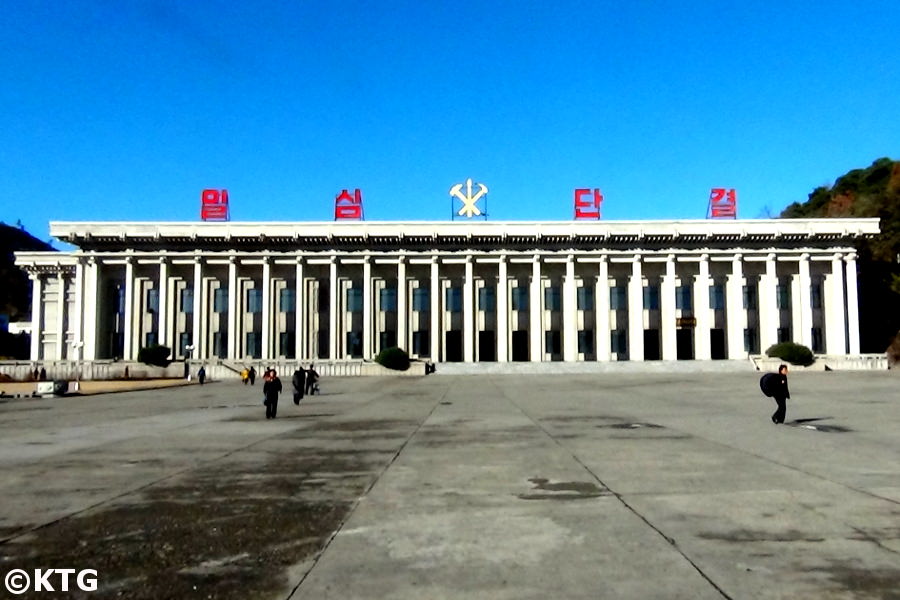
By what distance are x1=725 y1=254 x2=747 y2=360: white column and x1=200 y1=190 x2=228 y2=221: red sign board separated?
54.2 m

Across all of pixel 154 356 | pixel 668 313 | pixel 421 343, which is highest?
pixel 668 313

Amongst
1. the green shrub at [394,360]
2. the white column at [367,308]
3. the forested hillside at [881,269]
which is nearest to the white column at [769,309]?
the forested hillside at [881,269]

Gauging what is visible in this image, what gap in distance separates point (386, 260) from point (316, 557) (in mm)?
69713

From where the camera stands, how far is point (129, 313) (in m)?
73.6

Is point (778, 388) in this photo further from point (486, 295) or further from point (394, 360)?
point (486, 295)

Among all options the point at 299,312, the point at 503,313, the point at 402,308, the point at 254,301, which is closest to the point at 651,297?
the point at 503,313

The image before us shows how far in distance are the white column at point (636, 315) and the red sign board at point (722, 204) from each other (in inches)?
359

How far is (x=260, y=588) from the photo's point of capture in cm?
552

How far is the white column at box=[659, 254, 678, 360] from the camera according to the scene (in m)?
73.2

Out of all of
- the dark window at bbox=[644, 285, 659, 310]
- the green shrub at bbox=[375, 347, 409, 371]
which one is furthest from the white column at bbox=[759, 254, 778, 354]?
the green shrub at bbox=[375, 347, 409, 371]

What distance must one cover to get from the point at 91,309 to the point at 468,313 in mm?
40529

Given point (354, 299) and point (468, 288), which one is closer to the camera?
point (468, 288)

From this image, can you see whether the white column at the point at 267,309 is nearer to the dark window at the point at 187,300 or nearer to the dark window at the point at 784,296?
the dark window at the point at 187,300

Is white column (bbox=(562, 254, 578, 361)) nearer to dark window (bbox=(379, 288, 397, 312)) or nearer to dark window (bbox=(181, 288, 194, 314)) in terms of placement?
dark window (bbox=(379, 288, 397, 312))
